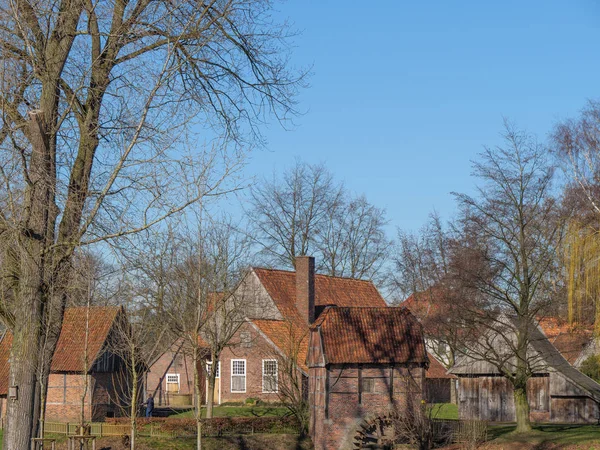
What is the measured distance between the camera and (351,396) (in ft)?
109

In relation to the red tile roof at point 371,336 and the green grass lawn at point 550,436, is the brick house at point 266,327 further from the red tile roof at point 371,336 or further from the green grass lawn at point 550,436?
the green grass lawn at point 550,436

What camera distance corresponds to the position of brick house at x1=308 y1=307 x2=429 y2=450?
32.7m

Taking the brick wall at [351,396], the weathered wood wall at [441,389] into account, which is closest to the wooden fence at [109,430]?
the brick wall at [351,396]

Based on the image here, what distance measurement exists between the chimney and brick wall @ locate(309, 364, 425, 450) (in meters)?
10.5

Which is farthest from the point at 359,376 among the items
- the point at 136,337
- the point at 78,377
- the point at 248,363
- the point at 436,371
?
the point at 436,371

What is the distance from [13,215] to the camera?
380 inches

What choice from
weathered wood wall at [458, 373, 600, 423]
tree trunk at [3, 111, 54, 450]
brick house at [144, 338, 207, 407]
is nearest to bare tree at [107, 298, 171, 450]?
brick house at [144, 338, 207, 407]

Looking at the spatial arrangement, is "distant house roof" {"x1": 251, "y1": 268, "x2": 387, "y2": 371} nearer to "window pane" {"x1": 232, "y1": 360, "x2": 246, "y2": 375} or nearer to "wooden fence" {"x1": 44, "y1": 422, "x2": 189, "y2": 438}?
"window pane" {"x1": 232, "y1": 360, "x2": 246, "y2": 375}

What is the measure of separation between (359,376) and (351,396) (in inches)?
34.4

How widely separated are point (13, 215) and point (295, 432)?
25382 mm

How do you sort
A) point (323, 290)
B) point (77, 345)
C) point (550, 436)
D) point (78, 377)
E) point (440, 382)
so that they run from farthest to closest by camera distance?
point (440, 382)
point (323, 290)
point (77, 345)
point (78, 377)
point (550, 436)

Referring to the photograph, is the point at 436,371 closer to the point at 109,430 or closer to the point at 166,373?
the point at 166,373

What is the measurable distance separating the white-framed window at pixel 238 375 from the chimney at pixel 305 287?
4.15 m

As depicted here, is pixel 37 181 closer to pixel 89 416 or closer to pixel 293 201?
pixel 89 416
